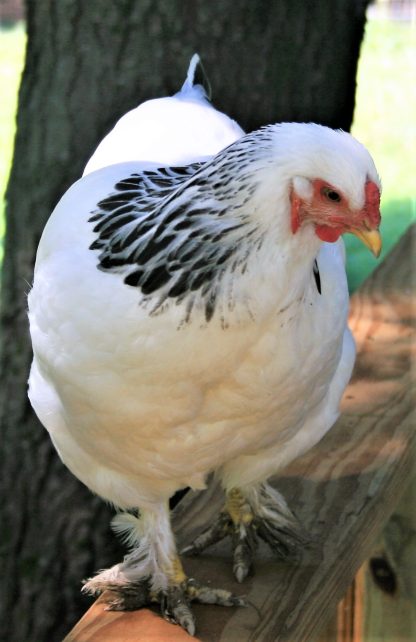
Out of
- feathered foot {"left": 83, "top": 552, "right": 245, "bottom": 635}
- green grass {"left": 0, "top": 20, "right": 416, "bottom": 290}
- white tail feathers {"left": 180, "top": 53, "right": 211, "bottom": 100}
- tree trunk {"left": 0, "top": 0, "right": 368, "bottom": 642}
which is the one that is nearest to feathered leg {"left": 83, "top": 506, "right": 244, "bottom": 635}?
feathered foot {"left": 83, "top": 552, "right": 245, "bottom": 635}

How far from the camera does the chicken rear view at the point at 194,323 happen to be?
6.03 feet

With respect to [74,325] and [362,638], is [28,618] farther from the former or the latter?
[74,325]

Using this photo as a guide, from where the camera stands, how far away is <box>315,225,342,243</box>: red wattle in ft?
6.08

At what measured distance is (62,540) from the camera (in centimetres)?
311

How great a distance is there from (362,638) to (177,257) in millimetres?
1236

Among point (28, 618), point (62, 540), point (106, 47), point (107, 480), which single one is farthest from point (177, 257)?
point (28, 618)

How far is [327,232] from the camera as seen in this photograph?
186 centimetres

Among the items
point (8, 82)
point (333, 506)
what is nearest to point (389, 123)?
point (8, 82)

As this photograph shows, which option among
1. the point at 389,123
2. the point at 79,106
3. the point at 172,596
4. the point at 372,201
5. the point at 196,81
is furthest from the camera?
the point at 389,123

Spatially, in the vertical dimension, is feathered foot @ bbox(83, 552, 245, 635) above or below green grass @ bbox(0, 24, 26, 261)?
above

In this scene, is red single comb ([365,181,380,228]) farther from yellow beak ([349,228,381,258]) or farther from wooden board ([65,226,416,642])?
wooden board ([65,226,416,642])

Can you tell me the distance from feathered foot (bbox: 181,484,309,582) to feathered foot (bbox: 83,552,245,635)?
0.10 metres

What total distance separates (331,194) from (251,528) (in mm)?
963

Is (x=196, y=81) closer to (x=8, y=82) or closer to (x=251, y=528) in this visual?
(x=251, y=528)
